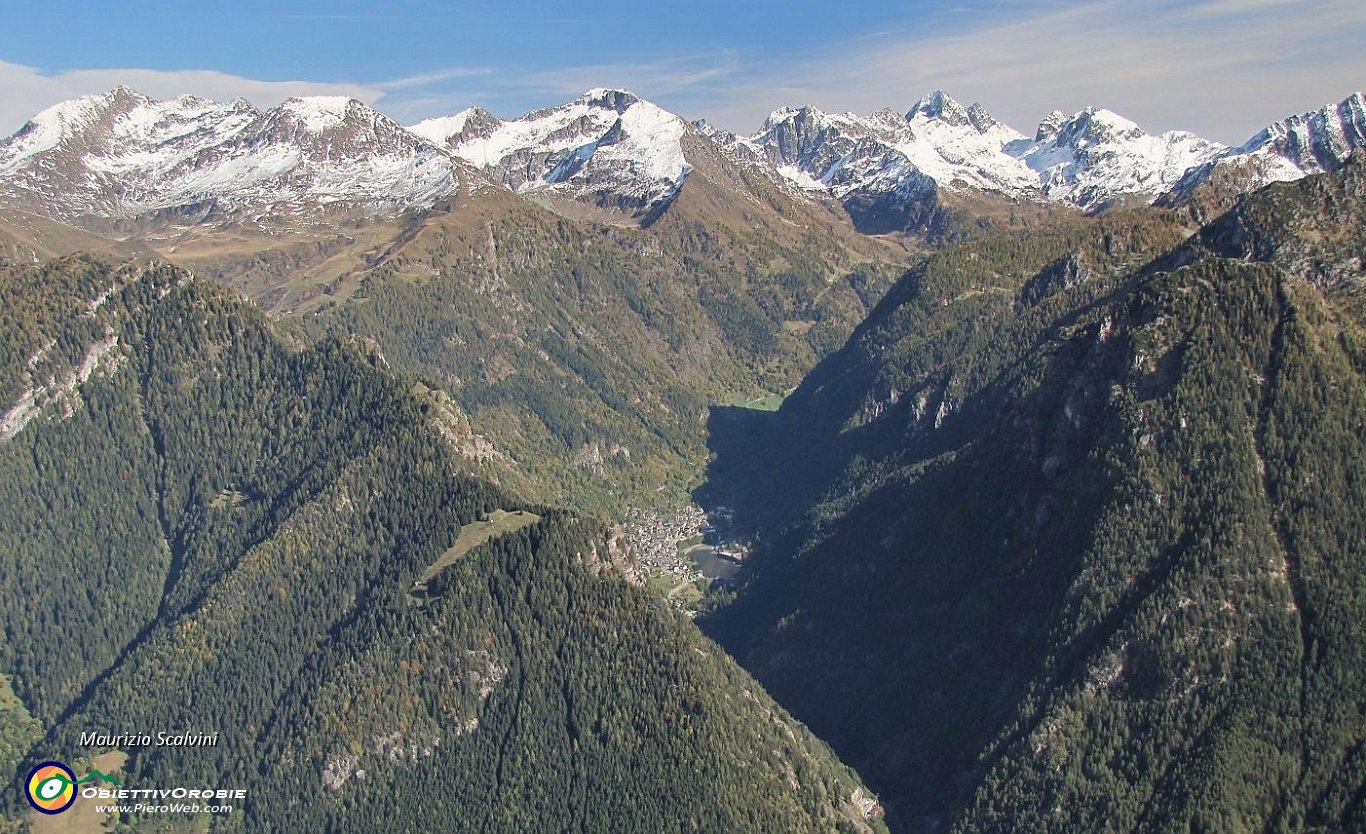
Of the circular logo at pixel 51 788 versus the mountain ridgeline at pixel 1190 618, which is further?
the circular logo at pixel 51 788

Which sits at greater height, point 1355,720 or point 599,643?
point 599,643

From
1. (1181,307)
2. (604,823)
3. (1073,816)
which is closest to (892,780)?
(1073,816)

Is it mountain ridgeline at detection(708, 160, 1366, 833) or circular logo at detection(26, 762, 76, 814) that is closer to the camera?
mountain ridgeline at detection(708, 160, 1366, 833)

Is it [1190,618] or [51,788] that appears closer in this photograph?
[1190,618]

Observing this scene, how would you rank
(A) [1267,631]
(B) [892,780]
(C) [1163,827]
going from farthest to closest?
(B) [892,780]
(A) [1267,631]
(C) [1163,827]

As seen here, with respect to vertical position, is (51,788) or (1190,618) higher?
(1190,618)

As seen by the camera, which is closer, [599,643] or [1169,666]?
[1169,666]

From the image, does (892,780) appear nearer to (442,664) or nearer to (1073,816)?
(1073,816)

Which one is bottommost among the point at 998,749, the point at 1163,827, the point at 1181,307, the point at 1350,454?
the point at 1163,827
